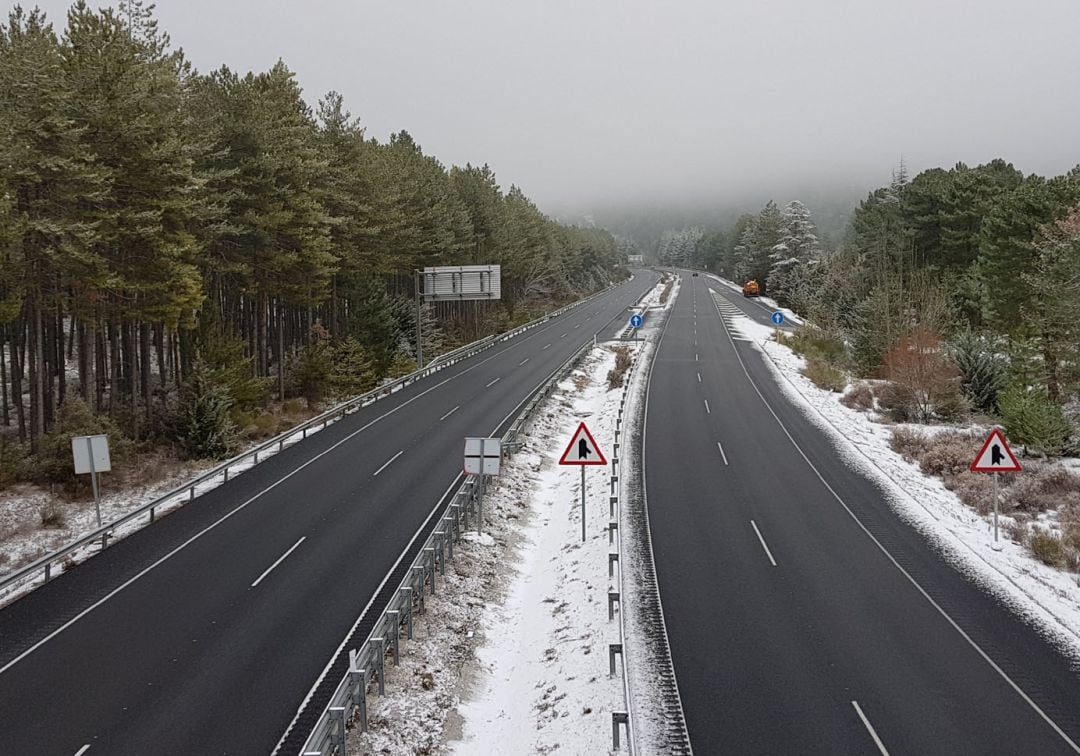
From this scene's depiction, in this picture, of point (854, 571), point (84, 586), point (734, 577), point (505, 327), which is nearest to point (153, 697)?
point (84, 586)

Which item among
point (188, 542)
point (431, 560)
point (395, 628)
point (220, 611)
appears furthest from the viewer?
point (188, 542)

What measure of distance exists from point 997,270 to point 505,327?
141 feet

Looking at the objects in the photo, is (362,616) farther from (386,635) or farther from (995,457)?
(995,457)

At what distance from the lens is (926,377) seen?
34.7 m

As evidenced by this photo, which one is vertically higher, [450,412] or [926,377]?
[926,377]

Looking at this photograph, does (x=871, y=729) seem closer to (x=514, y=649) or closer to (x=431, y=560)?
(x=514, y=649)

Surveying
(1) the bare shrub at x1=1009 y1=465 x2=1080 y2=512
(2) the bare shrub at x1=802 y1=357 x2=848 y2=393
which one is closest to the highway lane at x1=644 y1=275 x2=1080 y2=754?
(1) the bare shrub at x1=1009 y1=465 x2=1080 y2=512

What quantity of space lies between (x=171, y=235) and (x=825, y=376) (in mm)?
34273

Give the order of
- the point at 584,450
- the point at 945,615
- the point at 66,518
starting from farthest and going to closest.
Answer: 1. the point at 66,518
2. the point at 584,450
3. the point at 945,615

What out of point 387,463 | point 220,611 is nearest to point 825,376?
point 387,463

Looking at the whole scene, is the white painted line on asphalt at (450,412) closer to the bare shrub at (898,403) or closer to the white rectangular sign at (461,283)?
the white rectangular sign at (461,283)

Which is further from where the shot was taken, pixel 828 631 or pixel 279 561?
pixel 279 561

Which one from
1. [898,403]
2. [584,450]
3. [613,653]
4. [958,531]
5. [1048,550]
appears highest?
[584,450]

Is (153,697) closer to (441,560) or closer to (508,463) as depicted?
(441,560)
